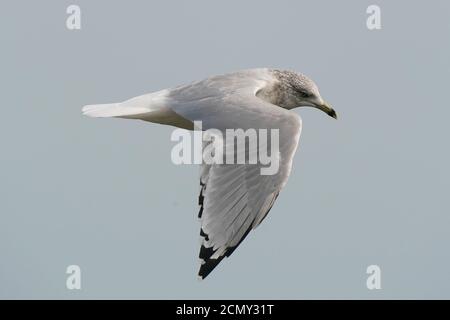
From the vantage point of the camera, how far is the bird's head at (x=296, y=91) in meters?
5.13

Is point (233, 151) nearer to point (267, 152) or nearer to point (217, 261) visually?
point (267, 152)

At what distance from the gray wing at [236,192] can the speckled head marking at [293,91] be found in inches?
32.4

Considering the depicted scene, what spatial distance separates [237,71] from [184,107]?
55cm

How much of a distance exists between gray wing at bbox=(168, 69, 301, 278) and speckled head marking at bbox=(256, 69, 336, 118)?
82 cm

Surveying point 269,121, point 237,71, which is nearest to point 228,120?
point 269,121

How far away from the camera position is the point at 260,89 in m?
4.93

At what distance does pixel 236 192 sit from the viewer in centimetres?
396

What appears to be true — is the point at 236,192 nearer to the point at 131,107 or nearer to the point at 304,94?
the point at 131,107

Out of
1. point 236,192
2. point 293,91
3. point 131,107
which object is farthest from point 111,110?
point 236,192

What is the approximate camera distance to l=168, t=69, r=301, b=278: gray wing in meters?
3.87

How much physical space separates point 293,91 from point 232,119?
970mm

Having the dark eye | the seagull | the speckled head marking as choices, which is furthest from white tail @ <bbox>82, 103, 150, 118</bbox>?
the dark eye

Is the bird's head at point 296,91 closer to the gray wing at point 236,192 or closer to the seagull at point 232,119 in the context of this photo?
the seagull at point 232,119

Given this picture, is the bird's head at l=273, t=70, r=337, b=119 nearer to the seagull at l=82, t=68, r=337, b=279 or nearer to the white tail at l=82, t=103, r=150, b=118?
the seagull at l=82, t=68, r=337, b=279
